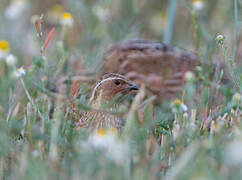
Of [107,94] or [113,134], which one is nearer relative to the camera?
[113,134]

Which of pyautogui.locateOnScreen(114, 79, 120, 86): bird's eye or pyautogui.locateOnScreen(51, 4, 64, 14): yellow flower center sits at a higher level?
pyautogui.locateOnScreen(51, 4, 64, 14): yellow flower center

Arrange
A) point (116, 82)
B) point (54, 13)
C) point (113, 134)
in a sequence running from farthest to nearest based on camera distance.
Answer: point (54, 13) < point (116, 82) < point (113, 134)

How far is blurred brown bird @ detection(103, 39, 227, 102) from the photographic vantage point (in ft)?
15.6

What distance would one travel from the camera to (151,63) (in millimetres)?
4801

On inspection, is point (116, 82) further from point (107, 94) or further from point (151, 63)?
point (151, 63)

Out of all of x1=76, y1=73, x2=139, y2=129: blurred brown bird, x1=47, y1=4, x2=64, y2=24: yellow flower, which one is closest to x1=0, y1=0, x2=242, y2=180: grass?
x1=76, y1=73, x2=139, y2=129: blurred brown bird

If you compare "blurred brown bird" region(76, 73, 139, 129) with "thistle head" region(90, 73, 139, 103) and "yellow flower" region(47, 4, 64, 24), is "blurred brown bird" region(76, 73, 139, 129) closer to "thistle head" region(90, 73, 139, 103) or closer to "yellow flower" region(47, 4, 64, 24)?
"thistle head" region(90, 73, 139, 103)

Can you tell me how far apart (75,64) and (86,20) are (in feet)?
Result: 3.61

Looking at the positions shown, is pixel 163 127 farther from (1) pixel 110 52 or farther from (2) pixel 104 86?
(1) pixel 110 52

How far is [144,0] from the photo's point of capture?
285 inches

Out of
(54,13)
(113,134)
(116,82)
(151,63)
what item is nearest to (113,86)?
(116,82)

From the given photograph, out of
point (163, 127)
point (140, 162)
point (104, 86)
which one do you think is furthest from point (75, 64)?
point (140, 162)

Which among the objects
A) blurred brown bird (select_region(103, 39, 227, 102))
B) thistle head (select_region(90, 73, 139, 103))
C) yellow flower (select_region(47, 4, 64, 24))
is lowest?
thistle head (select_region(90, 73, 139, 103))

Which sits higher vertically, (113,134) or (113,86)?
(113,86)
